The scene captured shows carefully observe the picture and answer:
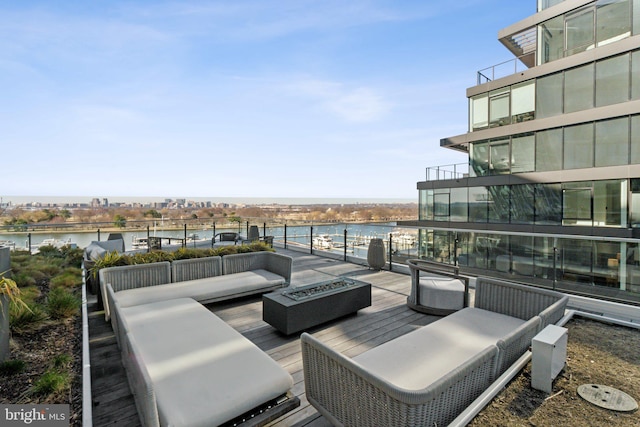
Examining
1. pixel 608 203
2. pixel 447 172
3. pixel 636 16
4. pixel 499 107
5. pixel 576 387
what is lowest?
pixel 576 387

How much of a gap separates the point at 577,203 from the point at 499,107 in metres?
5.78

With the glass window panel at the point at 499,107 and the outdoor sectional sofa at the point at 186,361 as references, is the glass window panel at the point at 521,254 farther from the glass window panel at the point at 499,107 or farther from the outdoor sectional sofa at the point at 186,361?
the glass window panel at the point at 499,107

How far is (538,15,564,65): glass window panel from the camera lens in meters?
13.8

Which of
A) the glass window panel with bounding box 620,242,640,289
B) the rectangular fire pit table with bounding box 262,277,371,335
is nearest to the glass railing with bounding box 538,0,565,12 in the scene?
the glass window panel with bounding box 620,242,640,289

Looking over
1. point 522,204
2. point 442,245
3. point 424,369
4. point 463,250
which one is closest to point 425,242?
point 442,245

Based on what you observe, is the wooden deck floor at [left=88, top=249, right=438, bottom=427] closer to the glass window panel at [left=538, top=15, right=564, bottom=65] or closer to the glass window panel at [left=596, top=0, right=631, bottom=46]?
the glass window panel at [left=596, top=0, right=631, bottom=46]

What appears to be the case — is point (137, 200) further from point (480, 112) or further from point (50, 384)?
point (50, 384)

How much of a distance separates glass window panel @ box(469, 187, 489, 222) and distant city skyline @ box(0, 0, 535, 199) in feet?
9.83

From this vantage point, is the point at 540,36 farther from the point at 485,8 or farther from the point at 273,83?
the point at 273,83

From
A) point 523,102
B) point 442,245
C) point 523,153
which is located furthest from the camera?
point 523,102

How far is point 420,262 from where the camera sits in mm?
4117

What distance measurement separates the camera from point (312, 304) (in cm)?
342

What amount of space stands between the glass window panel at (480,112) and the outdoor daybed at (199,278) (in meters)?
15.2

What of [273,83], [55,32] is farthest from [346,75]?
[55,32]
